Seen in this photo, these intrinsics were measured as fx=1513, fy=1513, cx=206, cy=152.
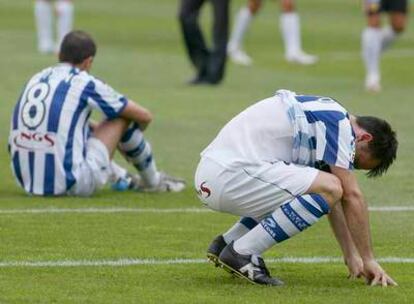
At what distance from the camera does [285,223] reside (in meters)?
8.00

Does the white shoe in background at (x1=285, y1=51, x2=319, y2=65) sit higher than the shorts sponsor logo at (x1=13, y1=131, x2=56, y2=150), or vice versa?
the shorts sponsor logo at (x1=13, y1=131, x2=56, y2=150)

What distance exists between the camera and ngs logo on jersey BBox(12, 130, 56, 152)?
11.3m

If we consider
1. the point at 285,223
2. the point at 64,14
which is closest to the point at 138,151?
the point at 285,223

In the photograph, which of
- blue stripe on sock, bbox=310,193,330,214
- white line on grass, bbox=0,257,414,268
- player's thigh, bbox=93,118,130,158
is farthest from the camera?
player's thigh, bbox=93,118,130,158

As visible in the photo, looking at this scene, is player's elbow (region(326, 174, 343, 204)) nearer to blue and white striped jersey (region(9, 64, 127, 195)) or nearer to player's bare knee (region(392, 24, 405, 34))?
blue and white striped jersey (region(9, 64, 127, 195))

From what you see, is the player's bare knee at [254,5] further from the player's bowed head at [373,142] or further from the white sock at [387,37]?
the player's bowed head at [373,142]

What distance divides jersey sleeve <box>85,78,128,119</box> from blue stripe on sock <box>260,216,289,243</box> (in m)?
3.55

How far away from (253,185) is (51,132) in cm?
349

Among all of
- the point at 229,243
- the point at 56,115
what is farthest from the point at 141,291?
the point at 56,115

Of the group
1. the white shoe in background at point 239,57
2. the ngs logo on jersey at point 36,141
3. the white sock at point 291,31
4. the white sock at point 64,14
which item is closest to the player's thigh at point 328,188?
the ngs logo on jersey at point 36,141

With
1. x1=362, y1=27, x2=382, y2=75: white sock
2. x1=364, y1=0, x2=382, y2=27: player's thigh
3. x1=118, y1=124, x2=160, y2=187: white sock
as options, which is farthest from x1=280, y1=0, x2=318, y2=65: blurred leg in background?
x1=118, y1=124, x2=160, y2=187: white sock

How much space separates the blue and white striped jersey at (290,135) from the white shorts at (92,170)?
3.18 meters

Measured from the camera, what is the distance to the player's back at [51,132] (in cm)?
1134

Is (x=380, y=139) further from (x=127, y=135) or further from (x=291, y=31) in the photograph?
(x=291, y=31)
